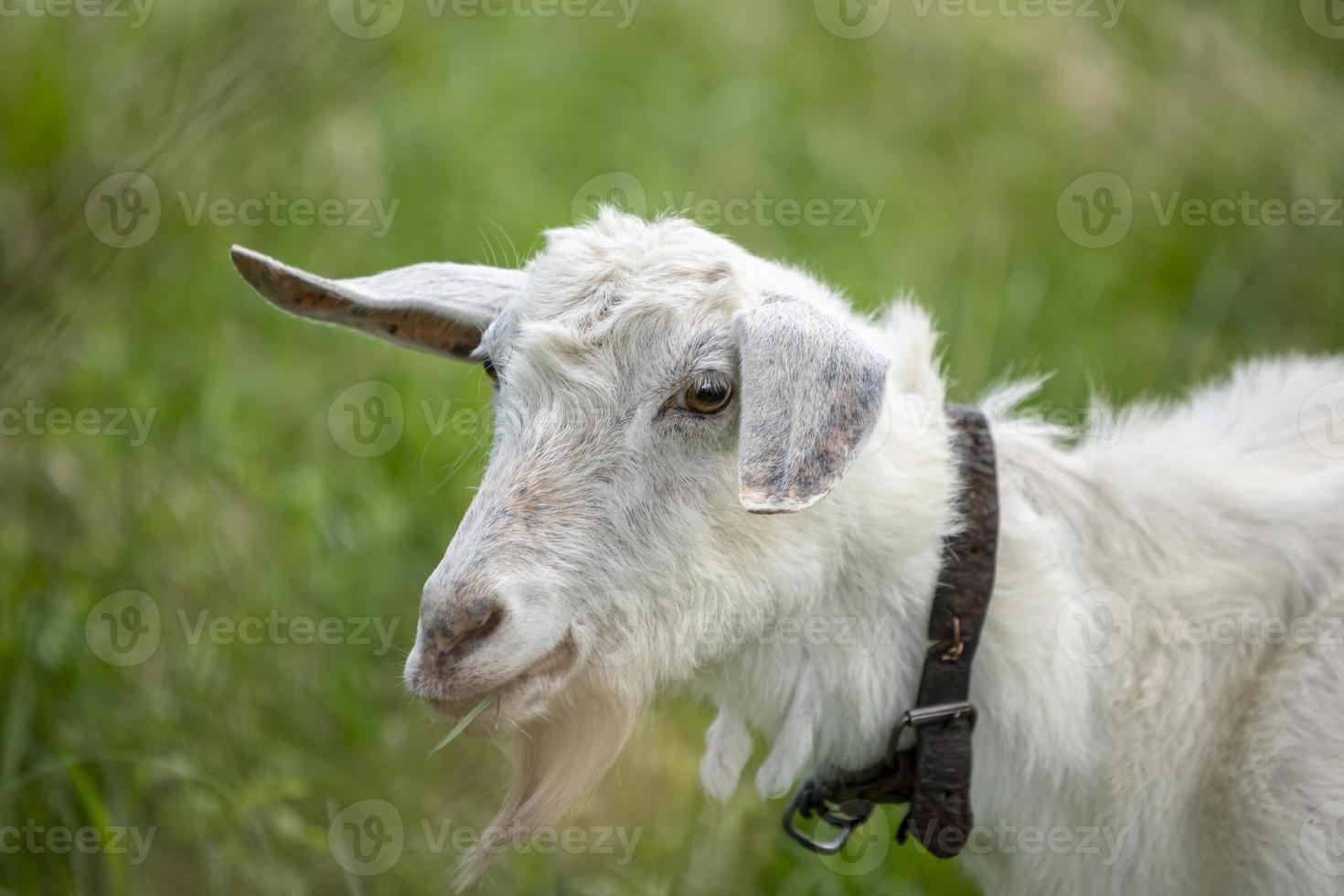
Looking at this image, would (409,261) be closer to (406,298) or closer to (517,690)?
(406,298)

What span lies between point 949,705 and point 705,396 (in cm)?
79

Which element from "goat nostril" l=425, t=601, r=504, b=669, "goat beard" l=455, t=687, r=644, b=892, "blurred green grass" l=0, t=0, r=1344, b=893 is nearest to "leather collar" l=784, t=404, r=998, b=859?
"goat beard" l=455, t=687, r=644, b=892

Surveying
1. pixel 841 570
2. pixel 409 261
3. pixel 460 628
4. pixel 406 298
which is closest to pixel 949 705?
pixel 841 570

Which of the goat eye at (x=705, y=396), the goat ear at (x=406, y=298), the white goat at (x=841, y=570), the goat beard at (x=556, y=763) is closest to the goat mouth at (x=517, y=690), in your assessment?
the white goat at (x=841, y=570)

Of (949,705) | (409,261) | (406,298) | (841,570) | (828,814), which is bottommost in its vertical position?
(828,814)

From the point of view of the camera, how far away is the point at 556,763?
2543 millimetres

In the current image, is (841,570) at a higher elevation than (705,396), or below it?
below

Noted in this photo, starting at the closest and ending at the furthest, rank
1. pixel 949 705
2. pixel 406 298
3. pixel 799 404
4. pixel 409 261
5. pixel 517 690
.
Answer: pixel 799 404 → pixel 517 690 → pixel 949 705 → pixel 406 298 → pixel 409 261

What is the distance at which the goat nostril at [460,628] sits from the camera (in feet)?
6.97

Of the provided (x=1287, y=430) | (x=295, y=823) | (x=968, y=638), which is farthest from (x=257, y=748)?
(x=1287, y=430)

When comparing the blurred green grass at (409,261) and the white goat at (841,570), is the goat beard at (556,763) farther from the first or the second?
the blurred green grass at (409,261)

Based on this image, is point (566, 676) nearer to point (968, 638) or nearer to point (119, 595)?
point (968, 638)

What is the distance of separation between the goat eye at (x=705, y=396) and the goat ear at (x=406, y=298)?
19.7 inches

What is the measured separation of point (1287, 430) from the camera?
2877 millimetres
